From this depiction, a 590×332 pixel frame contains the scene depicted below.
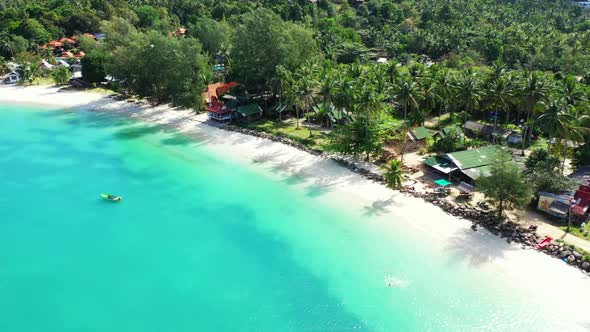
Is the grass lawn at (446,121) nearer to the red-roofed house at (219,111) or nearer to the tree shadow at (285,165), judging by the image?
the tree shadow at (285,165)

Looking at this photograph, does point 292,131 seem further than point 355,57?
No

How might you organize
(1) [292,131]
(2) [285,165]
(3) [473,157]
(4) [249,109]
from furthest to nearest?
(4) [249,109]
(1) [292,131]
(2) [285,165]
(3) [473,157]

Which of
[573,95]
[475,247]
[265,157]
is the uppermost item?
[573,95]

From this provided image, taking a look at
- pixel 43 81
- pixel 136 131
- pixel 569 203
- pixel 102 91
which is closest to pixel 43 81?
pixel 43 81

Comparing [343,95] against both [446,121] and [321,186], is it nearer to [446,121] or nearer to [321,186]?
[321,186]

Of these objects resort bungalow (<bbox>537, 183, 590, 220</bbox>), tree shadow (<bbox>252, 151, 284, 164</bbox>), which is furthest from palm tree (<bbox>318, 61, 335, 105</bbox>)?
resort bungalow (<bbox>537, 183, 590, 220</bbox>)

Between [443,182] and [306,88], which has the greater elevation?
[306,88]

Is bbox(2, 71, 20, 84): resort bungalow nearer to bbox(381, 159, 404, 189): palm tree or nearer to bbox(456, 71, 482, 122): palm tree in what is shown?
bbox(381, 159, 404, 189): palm tree

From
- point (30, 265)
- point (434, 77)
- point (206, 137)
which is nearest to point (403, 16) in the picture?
point (434, 77)
